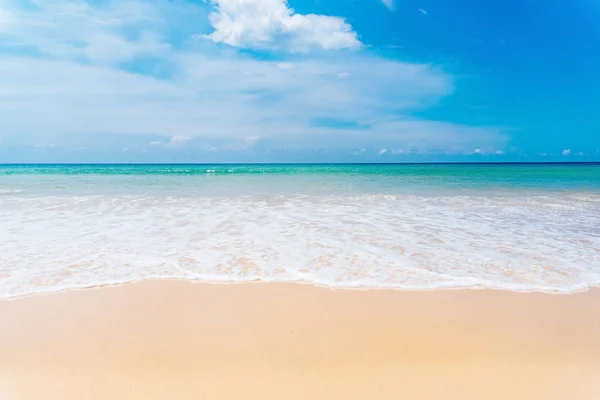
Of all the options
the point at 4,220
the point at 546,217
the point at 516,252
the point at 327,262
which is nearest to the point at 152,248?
the point at 327,262

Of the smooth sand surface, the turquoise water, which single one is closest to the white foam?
the smooth sand surface

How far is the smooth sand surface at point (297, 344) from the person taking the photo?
2.30 m

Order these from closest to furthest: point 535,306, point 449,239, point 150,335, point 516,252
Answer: point 150,335
point 535,306
point 516,252
point 449,239

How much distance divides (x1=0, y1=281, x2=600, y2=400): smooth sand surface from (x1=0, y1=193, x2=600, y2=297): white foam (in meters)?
0.42

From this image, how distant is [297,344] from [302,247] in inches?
109

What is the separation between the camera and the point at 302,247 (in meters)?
5.54

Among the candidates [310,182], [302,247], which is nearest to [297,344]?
[302,247]

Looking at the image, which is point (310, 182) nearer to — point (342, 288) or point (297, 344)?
point (342, 288)

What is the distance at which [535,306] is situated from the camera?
11.4 ft

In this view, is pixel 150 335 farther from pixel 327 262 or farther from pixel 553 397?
pixel 553 397

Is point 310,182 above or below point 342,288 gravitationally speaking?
above

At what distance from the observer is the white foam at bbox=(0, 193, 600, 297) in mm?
4219

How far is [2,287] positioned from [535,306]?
551 cm

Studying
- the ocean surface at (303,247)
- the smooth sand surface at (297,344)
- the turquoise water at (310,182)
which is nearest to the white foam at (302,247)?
the ocean surface at (303,247)
